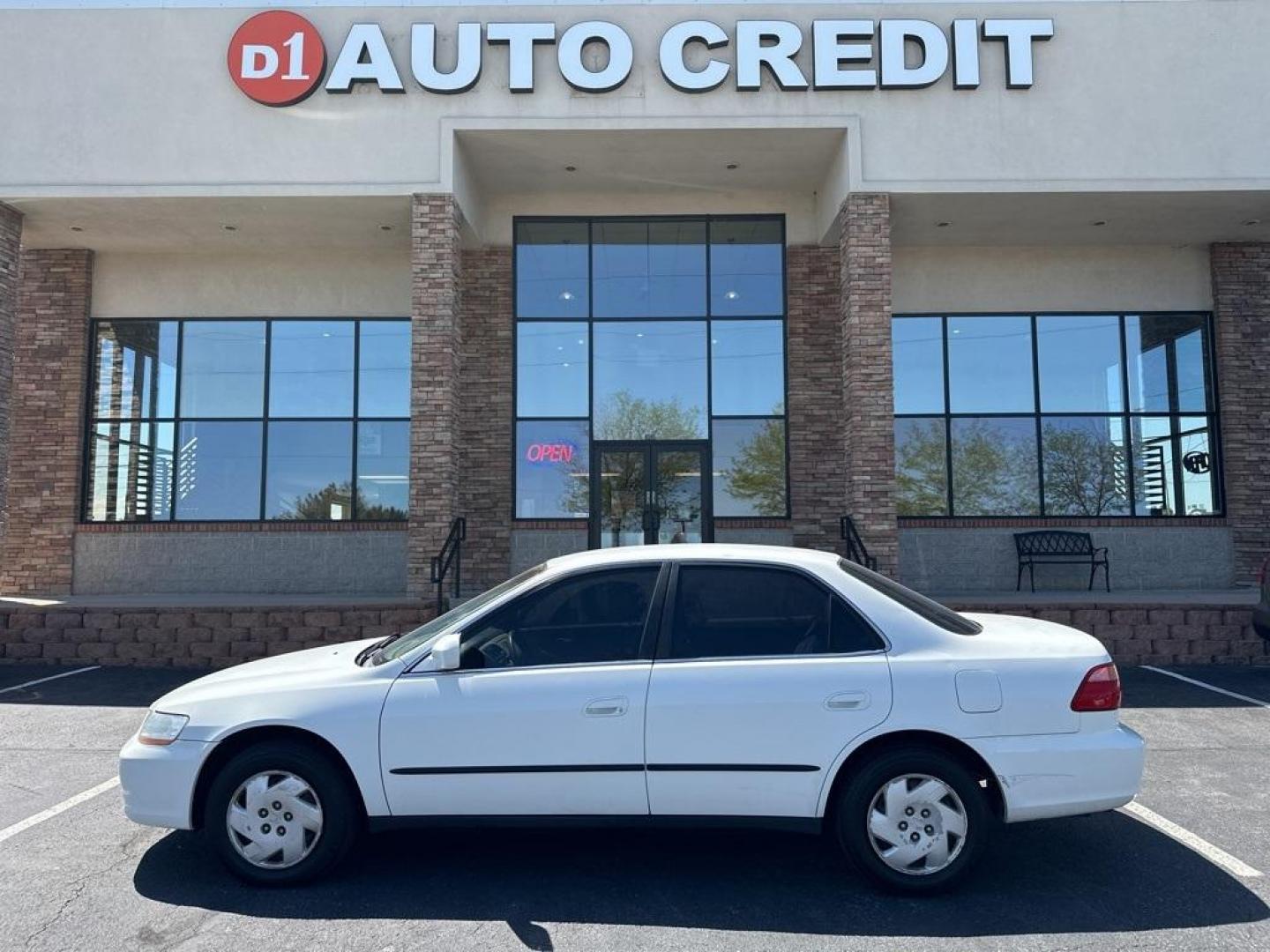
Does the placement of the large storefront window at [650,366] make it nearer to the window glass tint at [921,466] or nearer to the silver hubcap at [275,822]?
the window glass tint at [921,466]

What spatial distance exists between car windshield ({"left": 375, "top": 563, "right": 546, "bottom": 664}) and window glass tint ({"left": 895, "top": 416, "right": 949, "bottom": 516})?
10536 millimetres

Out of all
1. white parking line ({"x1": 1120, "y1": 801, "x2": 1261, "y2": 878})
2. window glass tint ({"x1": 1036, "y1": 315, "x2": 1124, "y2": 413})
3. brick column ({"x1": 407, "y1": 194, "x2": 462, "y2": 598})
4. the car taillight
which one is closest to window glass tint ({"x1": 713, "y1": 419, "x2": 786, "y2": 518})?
brick column ({"x1": 407, "y1": 194, "x2": 462, "y2": 598})

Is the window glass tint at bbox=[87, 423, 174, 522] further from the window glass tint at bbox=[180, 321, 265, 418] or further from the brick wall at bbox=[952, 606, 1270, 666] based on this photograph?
the brick wall at bbox=[952, 606, 1270, 666]

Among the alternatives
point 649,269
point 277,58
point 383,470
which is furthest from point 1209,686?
point 277,58

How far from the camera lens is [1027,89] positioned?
11.9m

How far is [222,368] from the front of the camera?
47.3 feet

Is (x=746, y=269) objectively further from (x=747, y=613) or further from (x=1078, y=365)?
(x=747, y=613)

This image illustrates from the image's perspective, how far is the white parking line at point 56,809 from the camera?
501cm

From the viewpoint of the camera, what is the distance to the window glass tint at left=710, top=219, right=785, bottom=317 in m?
14.0

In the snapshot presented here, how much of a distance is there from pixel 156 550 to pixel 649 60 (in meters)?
10.3

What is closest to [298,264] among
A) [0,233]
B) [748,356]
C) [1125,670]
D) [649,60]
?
[0,233]

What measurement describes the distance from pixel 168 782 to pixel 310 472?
10.6 m

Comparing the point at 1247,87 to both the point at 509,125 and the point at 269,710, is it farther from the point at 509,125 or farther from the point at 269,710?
the point at 269,710

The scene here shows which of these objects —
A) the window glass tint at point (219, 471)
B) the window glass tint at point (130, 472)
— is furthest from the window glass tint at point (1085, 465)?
the window glass tint at point (130, 472)
